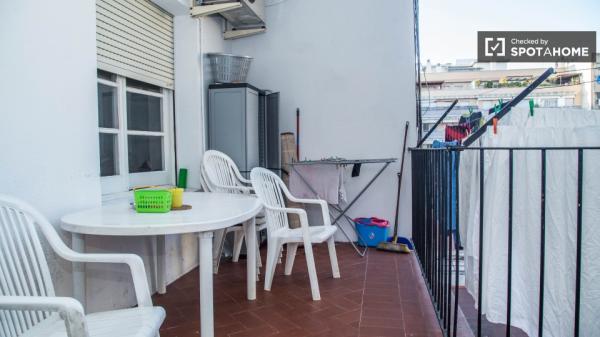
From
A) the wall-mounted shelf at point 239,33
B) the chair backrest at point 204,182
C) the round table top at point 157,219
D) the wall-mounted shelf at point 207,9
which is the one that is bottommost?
the round table top at point 157,219

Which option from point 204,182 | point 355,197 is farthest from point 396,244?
point 204,182

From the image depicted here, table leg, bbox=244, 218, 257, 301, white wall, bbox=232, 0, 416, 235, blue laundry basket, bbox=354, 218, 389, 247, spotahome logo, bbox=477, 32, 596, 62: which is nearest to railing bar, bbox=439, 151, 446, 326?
table leg, bbox=244, 218, 257, 301

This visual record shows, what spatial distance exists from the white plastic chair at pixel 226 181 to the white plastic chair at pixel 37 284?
169 cm

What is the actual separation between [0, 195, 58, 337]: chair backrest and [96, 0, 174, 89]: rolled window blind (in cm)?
133

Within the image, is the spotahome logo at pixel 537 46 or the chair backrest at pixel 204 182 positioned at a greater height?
the spotahome logo at pixel 537 46

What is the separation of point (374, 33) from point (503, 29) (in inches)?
151

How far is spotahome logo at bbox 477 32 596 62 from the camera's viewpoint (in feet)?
22.5

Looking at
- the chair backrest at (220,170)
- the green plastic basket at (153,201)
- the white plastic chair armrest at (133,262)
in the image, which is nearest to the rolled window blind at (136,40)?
the chair backrest at (220,170)

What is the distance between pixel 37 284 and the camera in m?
1.58

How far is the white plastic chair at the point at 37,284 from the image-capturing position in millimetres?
1323

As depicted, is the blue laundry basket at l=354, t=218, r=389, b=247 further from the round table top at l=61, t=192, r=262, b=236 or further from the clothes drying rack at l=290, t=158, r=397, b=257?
the round table top at l=61, t=192, r=262, b=236

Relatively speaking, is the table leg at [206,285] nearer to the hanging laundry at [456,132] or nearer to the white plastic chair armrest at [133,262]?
the white plastic chair armrest at [133,262]

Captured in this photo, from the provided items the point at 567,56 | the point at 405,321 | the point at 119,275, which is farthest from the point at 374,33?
the point at 567,56

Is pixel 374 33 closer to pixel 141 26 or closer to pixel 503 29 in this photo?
pixel 141 26
